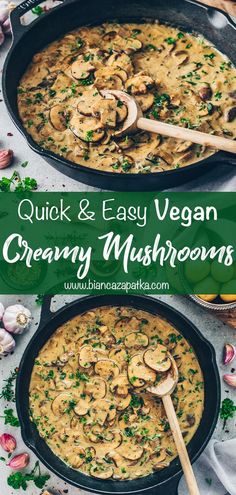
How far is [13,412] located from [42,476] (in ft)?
1.71

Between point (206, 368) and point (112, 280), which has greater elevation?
point (112, 280)

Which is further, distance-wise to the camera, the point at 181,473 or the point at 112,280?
the point at 112,280

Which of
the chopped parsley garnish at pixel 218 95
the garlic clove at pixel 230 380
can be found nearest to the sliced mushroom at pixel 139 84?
the chopped parsley garnish at pixel 218 95

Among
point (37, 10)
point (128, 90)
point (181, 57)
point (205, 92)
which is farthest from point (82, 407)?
point (37, 10)

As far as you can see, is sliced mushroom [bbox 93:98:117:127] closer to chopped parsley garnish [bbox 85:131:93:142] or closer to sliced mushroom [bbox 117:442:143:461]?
chopped parsley garnish [bbox 85:131:93:142]

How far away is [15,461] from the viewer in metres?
7.16

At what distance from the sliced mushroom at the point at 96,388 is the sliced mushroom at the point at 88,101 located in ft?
6.38

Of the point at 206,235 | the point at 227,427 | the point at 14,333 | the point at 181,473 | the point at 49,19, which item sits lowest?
the point at 181,473

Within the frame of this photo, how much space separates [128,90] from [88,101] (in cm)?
31

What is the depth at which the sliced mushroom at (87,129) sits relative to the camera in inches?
276

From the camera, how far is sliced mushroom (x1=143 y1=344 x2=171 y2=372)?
22.4 ft

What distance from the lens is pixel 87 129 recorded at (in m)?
7.02

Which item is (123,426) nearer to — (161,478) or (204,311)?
(161,478)

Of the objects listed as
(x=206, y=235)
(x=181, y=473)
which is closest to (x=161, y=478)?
(x=181, y=473)
